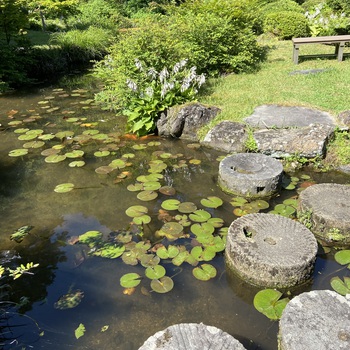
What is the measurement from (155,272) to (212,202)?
1503 mm

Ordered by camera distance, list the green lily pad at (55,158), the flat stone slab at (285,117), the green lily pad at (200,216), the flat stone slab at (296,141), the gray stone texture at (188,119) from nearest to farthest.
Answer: the green lily pad at (200,216), the flat stone slab at (296,141), the green lily pad at (55,158), the flat stone slab at (285,117), the gray stone texture at (188,119)

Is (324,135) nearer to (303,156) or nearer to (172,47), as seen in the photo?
(303,156)

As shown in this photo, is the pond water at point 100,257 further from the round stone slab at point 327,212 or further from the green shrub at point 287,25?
the green shrub at point 287,25

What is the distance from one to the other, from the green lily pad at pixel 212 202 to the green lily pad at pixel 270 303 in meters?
1.55

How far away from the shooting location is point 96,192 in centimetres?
518

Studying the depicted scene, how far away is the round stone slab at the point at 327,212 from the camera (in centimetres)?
390

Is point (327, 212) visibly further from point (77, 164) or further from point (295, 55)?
point (295, 55)

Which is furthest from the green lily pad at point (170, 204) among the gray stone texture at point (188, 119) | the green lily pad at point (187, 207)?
the gray stone texture at point (188, 119)

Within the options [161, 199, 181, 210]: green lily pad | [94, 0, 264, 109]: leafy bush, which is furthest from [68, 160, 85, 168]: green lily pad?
[94, 0, 264, 109]: leafy bush

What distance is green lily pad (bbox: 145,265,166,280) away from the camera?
355cm

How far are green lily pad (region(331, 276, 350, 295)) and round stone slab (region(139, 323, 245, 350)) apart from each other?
1406mm

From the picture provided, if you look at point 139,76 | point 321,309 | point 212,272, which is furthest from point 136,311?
point 139,76

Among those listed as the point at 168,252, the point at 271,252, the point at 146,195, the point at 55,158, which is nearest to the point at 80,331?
the point at 168,252

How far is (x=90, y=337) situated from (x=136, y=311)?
46 cm
